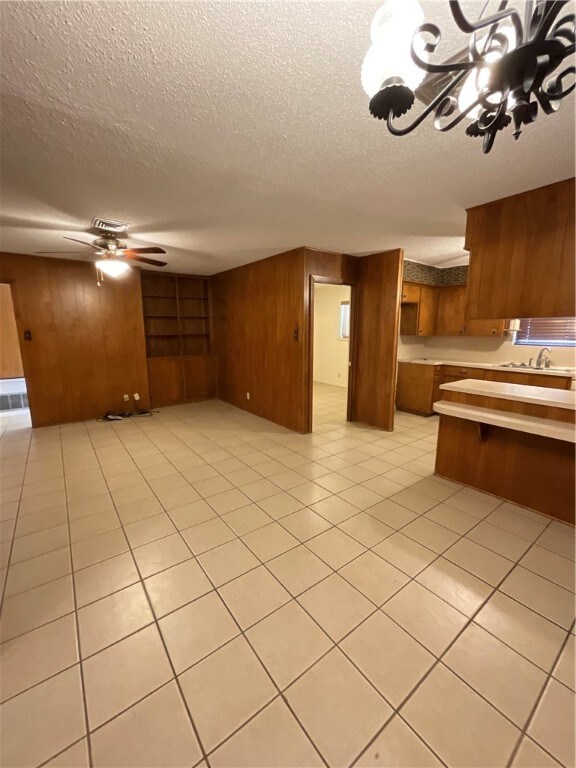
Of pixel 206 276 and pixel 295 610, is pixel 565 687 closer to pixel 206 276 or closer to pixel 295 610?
pixel 295 610

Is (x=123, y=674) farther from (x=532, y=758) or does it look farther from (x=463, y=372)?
(x=463, y=372)

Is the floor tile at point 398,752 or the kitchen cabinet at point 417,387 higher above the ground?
the kitchen cabinet at point 417,387

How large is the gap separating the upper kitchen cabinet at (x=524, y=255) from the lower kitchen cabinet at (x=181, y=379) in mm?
4810

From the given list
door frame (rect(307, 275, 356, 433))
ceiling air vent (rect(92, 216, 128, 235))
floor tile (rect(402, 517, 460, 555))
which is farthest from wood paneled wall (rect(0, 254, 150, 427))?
floor tile (rect(402, 517, 460, 555))

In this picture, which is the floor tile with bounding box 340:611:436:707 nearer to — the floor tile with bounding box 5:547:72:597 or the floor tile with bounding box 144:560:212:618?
the floor tile with bounding box 144:560:212:618

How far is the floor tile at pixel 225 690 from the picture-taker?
3.85ft

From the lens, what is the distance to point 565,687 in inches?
50.7

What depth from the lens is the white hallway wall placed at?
23.7 feet

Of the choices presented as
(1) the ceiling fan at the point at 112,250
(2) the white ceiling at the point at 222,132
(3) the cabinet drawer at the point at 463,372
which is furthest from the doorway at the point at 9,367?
(3) the cabinet drawer at the point at 463,372

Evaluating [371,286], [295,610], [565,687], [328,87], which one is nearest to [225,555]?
[295,610]

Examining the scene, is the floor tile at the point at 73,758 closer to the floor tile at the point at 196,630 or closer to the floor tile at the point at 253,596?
the floor tile at the point at 196,630

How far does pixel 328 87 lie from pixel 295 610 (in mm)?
2475

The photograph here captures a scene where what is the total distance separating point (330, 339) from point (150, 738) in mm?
7030

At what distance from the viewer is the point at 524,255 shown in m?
2.31
